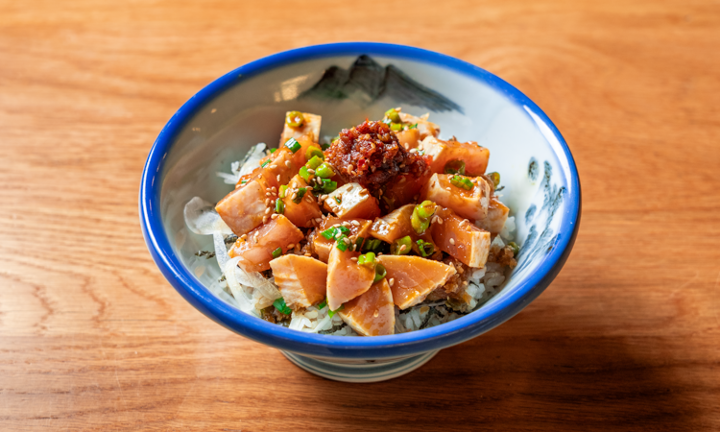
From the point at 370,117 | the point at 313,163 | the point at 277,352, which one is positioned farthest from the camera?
the point at 370,117

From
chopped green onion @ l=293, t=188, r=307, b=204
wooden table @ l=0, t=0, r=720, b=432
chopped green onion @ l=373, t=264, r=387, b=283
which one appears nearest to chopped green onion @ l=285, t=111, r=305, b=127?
chopped green onion @ l=293, t=188, r=307, b=204

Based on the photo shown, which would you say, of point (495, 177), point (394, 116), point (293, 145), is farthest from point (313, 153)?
point (495, 177)

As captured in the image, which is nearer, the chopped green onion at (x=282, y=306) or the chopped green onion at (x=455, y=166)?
the chopped green onion at (x=282, y=306)

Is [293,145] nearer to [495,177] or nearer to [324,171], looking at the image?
[324,171]

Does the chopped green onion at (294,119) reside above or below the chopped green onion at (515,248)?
above

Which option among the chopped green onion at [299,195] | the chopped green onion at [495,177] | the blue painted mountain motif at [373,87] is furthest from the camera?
the blue painted mountain motif at [373,87]

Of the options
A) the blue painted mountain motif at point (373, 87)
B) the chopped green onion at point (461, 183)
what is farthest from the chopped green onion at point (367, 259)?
the blue painted mountain motif at point (373, 87)

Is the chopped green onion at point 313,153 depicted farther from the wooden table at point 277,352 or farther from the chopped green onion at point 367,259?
the wooden table at point 277,352

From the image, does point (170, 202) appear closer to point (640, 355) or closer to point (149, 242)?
point (149, 242)
